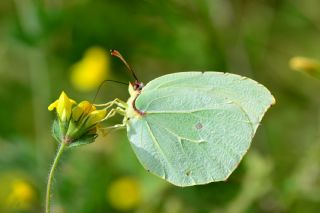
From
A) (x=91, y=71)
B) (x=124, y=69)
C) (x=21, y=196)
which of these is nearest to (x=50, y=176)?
(x=21, y=196)

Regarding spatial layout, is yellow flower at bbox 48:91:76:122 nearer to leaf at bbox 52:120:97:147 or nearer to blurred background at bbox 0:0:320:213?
leaf at bbox 52:120:97:147

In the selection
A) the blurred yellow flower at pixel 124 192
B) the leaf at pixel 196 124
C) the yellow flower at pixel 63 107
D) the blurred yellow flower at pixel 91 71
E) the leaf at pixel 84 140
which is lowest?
the blurred yellow flower at pixel 124 192

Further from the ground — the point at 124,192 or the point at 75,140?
the point at 75,140

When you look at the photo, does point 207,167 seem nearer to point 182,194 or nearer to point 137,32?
point 182,194

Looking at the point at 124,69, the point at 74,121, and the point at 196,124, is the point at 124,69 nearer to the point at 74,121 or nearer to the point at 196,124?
the point at 196,124

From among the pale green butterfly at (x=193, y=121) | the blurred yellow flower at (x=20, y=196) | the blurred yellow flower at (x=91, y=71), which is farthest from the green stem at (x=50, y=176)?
A: the blurred yellow flower at (x=91, y=71)

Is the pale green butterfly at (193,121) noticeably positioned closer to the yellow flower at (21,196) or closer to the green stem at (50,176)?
the green stem at (50,176)
